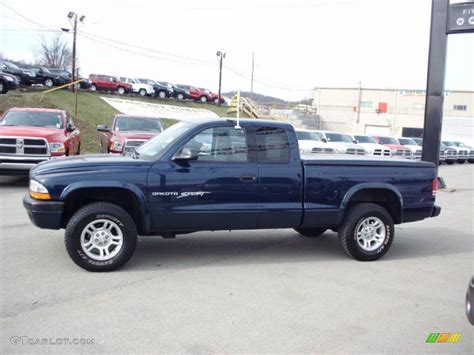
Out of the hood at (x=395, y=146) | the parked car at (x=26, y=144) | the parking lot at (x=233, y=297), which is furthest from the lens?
the hood at (x=395, y=146)

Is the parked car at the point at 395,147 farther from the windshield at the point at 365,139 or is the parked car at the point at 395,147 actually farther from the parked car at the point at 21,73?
the parked car at the point at 21,73

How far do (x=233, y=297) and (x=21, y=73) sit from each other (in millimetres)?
29386

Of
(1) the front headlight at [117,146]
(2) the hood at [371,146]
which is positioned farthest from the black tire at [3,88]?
(2) the hood at [371,146]

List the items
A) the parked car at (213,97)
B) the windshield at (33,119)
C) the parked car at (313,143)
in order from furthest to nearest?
the parked car at (213,97) < the parked car at (313,143) < the windshield at (33,119)

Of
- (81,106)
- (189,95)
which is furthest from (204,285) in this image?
(189,95)

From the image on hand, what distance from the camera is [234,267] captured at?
600 cm

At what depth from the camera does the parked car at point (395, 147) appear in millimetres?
26406

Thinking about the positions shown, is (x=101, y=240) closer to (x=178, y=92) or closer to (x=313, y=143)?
(x=313, y=143)

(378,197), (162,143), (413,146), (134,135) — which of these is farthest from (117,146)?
(413,146)

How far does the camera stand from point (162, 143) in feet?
20.0

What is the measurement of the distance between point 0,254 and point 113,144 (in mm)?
7024

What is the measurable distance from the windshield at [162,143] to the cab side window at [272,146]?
0.90 metres

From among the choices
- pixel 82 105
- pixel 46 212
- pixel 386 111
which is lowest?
pixel 46 212

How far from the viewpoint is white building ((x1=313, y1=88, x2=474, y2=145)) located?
210ft
